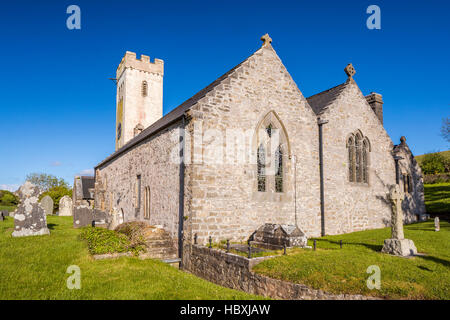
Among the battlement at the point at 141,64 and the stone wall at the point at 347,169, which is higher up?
the battlement at the point at 141,64

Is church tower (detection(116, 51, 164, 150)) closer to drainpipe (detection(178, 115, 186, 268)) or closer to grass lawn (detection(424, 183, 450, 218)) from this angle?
drainpipe (detection(178, 115, 186, 268))

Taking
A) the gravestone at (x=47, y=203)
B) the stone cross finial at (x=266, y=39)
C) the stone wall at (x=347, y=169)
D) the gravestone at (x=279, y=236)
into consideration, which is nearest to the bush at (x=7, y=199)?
the gravestone at (x=47, y=203)

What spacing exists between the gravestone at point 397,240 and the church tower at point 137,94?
1190 inches

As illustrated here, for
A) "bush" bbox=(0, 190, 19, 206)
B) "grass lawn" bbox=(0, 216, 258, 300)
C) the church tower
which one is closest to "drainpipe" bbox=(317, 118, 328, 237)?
"grass lawn" bbox=(0, 216, 258, 300)

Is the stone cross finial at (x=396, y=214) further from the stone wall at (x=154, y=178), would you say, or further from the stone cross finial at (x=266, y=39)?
the stone cross finial at (x=266, y=39)

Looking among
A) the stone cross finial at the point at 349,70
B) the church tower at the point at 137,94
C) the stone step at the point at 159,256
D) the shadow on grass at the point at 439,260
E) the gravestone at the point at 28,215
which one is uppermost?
the church tower at the point at 137,94

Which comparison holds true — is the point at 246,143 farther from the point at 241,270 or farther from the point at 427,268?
the point at 427,268

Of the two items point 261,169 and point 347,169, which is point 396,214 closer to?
point 261,169

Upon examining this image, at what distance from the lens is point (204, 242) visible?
36.2 feet

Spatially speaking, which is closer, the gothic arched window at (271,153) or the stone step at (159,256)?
the stone step at (159,256)

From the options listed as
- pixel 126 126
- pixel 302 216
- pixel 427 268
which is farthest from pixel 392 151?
pixel 126 126

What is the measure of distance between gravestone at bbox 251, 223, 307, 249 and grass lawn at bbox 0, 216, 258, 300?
3.10 meters

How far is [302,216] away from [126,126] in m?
27.9

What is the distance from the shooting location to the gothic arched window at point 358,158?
16.5m
